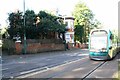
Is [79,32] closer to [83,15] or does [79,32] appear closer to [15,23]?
[83,15]

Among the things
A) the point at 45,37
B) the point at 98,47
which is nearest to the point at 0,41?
the point at 45,37

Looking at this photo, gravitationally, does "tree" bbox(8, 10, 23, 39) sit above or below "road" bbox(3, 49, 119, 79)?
above

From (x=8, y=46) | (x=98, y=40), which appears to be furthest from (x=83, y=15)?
(x=98, y=40)

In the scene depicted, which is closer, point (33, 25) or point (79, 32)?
point (33, 25)

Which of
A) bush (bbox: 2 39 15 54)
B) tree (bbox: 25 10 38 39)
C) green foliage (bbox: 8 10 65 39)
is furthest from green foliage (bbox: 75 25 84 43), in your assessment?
bush (bbox: 2 39 15 54)

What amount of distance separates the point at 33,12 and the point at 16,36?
19.1 ft

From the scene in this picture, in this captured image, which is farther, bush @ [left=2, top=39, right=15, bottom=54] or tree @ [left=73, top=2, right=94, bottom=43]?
tree @ [left=73, top=2, right=94, bottom=43]

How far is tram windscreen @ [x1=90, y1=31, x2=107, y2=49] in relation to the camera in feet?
92.7

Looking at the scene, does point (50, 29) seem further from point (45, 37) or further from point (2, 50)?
point (2, 50)

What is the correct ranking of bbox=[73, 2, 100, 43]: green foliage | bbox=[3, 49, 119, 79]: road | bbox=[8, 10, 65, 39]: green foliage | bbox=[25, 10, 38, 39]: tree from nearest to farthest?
bbox=[3, 49, 119, 79]: road
bbox=[8, 10, 65, 39]: green foliage
bbox=[25, 10, 38, 39]: tree
bbox=[73, 2, 100, 43]: green foliage

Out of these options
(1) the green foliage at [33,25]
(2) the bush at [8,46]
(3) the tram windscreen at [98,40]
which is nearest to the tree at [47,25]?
(1) the green foliage at [33,25]

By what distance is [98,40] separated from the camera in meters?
28.5

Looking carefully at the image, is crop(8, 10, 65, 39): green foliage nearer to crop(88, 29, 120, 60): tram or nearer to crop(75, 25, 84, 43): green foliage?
crop(88, 29, 120, 60): tram

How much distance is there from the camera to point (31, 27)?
47.8 meters
